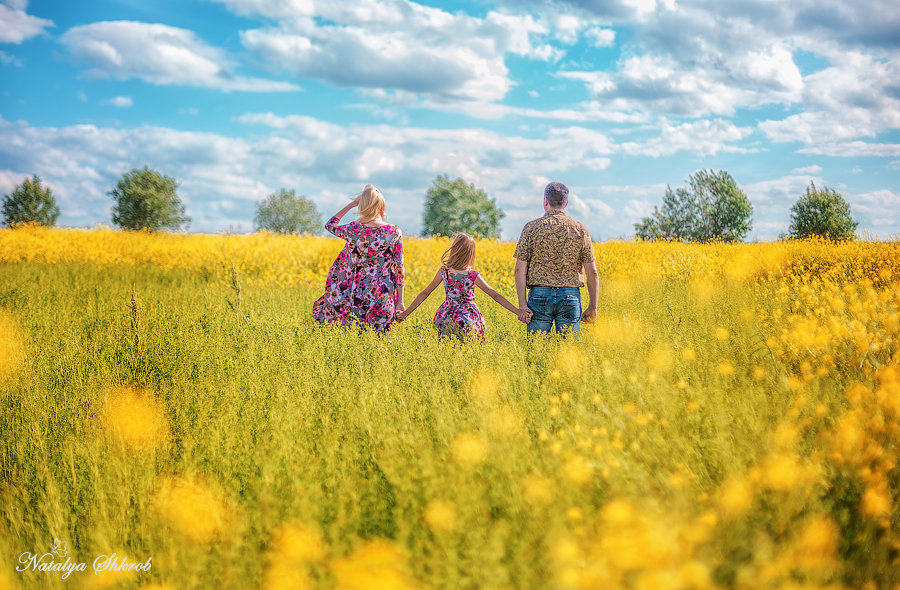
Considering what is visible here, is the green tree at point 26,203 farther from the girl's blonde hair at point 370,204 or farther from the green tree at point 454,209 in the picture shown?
the girl's blonde hair at point 370,204

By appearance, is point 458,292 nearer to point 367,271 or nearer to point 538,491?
point 367,271

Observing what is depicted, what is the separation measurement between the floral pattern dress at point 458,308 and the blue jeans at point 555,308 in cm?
58

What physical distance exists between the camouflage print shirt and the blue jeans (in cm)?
6

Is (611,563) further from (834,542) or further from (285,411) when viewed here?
(285,411)

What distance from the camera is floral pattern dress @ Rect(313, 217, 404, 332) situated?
5.32 metres

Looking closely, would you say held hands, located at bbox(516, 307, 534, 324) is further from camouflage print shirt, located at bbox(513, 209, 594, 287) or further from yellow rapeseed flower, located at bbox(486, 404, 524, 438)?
yellow rapeseed flower, located at bbox(486, 404, 524, 438)

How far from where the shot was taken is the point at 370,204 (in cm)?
520

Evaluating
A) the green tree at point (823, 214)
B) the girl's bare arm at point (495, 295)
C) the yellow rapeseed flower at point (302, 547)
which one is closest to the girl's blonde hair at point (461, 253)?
the girl's bare arm at point (495, 295)

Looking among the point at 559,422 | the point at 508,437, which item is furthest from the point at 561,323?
the point at 508,437

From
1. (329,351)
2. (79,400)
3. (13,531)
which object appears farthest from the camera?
(329,351)

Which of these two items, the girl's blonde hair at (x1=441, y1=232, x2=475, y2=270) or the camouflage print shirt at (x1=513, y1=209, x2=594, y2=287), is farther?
the girl's blonde hair at (x1=441, y1=232, x2=475, y2=270)

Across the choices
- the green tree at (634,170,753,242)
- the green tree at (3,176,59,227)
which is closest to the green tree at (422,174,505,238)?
the green tree at (634,170,753,242)

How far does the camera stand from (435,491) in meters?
2.37

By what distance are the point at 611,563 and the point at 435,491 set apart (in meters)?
0.97
